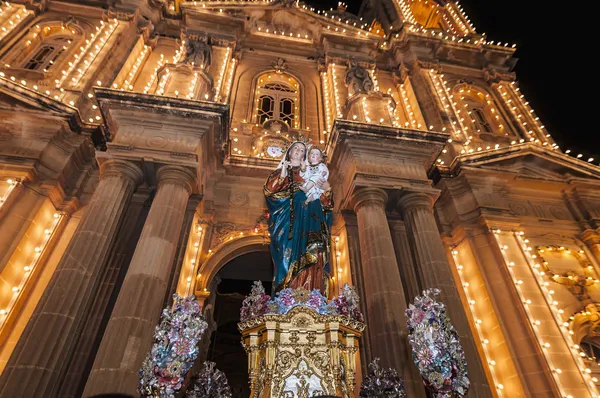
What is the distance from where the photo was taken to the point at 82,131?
32.8ft

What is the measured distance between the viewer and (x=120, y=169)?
8297 mm

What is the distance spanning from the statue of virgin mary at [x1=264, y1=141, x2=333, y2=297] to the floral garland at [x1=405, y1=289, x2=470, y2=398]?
1598mm

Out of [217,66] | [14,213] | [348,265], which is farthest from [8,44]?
[348,265]

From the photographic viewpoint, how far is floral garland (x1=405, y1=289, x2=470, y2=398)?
471 cm

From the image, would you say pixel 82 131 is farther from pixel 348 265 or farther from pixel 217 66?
pixel 348 265

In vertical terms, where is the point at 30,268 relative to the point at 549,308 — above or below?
above

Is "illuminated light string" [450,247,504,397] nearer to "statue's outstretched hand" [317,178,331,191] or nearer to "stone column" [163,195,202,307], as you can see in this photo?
"statue's outstretched hand" [317,178,331,191]

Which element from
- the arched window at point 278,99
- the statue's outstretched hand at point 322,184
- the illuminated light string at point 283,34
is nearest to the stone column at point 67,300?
the statue's outstretched hand at point 322,184

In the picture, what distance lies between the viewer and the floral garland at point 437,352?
471 centimetres

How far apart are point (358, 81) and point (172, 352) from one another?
34.6ft

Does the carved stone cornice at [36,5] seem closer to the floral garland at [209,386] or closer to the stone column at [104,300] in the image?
the stone column at [104,300]

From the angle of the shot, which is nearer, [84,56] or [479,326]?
[479,326]

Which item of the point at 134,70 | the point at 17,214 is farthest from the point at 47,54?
the point at 17,214

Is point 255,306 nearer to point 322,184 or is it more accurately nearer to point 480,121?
point 322,184
